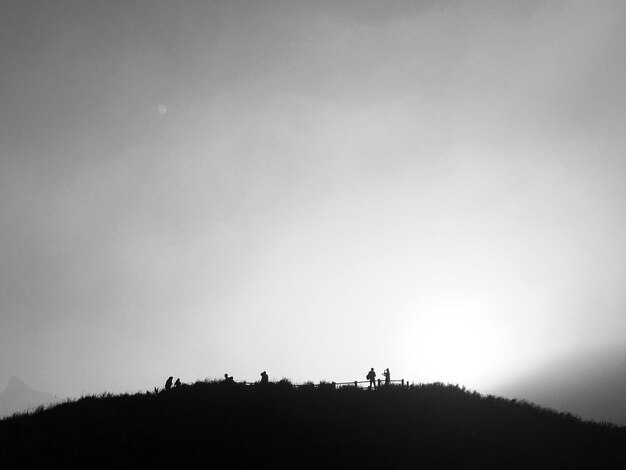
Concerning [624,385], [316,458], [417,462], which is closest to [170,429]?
[316,458]

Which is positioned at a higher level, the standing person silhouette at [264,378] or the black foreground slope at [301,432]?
the standing person silhouette at [264,378]

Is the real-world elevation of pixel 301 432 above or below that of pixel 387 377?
below

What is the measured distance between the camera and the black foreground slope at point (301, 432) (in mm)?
20391

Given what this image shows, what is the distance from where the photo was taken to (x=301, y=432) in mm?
23172

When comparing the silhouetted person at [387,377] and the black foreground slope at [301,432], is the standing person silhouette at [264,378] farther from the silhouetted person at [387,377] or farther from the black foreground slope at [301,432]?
the silhouetted person at [387,377]

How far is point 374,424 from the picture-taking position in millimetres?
24734

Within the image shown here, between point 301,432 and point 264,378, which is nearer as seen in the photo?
point 301,432

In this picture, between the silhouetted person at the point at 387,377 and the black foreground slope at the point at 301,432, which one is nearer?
the black foreground slope at the point at 301,432

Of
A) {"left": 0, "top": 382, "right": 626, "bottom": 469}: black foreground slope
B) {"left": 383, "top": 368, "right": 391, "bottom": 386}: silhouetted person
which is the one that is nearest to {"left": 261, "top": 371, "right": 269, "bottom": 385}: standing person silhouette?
{"left": 0, "top": 382, "right": 626, "bottom": 469}: black foreground slope

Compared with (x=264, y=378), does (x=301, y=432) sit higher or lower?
lower

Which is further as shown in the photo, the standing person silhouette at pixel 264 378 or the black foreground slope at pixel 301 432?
the standing person silhouette at pixel 264 378

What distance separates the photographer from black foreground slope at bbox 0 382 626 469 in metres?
20.4

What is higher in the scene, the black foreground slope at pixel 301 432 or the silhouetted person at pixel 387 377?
the silhouetted person at pixel 387 377

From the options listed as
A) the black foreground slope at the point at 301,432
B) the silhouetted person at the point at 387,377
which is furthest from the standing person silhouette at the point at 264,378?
the silhouetted person at the point at 387,377
